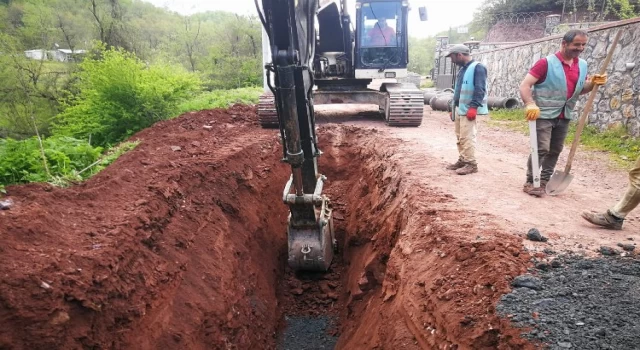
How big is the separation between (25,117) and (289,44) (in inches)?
526

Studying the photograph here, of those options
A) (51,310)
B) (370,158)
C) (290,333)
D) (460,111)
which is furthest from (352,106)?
(51,310)

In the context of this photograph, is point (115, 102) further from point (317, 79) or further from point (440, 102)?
point (440, 102)

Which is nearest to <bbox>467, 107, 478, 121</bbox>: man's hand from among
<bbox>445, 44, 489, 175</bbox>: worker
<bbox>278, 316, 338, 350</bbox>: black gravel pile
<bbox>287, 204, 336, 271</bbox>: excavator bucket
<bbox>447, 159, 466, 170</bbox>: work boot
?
<bbox>445, 44, 489, 175</bbox>: worker

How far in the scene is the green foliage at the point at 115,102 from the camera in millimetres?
9859

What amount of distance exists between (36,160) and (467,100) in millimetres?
5925

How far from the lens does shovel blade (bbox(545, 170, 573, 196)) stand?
A: 502 cm

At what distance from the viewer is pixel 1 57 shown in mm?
13680

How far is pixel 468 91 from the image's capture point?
552 cm

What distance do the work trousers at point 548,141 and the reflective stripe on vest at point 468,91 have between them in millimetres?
846

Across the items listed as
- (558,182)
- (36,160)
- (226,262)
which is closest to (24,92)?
(36,160)

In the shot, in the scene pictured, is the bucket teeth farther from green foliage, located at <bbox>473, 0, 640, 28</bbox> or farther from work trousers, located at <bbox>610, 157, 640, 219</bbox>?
green foliage, located at <bbox>473, 0, 640, 28</bbox>

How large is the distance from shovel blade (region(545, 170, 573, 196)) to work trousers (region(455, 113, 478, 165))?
1047mm

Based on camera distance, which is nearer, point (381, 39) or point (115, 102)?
point (115, 102)

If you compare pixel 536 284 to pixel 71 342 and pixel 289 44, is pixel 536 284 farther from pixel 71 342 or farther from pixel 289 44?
pixel 71 342
